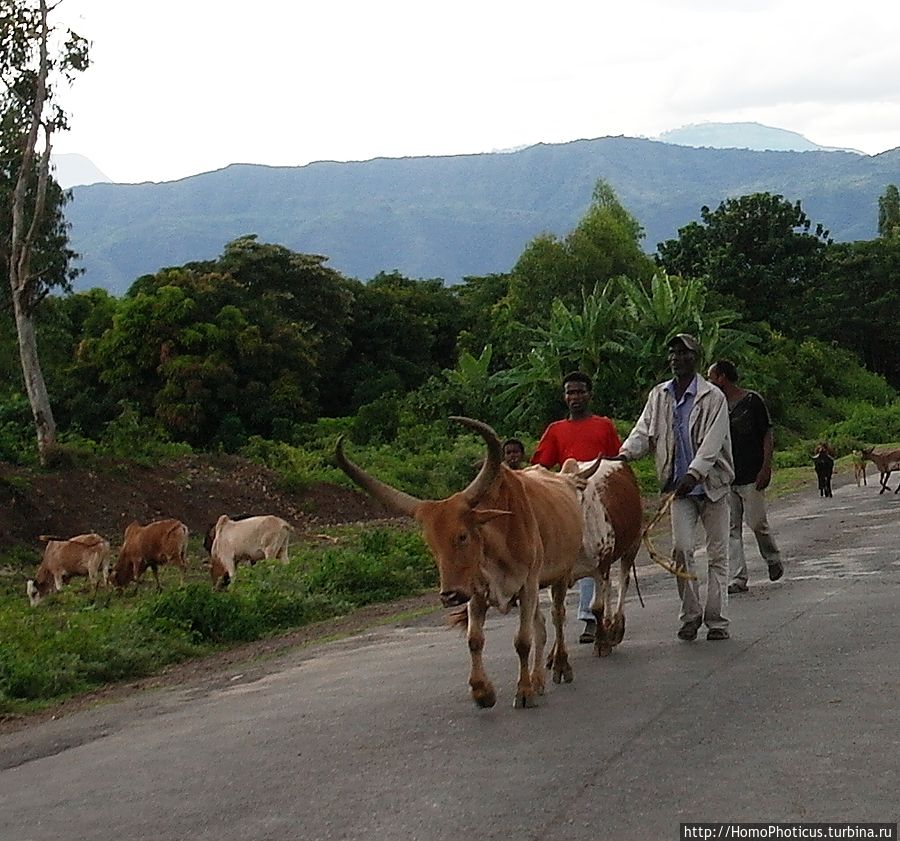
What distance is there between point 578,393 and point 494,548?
2.47m

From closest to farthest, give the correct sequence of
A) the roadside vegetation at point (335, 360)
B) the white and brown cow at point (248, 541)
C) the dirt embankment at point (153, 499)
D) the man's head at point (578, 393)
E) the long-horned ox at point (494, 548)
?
1. the long-horned ox at point (494, 548)
2. the man's head at point (578, 393)
3. the roadside vegetation at point (335, 360)
4. the white and brown cow at point (248, 541)
5. the dirt embankment at point (153, 499)

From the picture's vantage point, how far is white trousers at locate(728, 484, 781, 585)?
42.5 ft

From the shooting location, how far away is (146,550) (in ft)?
67.5

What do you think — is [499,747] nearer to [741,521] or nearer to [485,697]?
[485,697]

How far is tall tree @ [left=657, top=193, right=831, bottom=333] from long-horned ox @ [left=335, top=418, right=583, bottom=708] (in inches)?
→ 2051

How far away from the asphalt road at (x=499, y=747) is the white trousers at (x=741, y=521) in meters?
1.72

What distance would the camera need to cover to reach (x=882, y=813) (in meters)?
5.50

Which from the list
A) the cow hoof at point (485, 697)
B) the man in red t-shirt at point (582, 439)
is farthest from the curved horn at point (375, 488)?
the man in red t-shirt at point (582, 439)

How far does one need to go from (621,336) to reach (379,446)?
7.24 m

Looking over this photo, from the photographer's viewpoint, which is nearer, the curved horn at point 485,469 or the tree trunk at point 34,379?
the curved horn at point 485,469

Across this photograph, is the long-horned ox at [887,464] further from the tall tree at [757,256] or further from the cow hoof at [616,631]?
the tall tree at [757,256]

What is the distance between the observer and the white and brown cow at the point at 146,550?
20.5m

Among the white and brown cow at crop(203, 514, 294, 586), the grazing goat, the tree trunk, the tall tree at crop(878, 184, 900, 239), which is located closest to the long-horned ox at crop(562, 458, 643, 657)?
the white and brown cow at crop(203, 514, 294, 586)

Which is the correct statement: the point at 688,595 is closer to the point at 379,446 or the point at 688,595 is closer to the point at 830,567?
the point at 830,567
